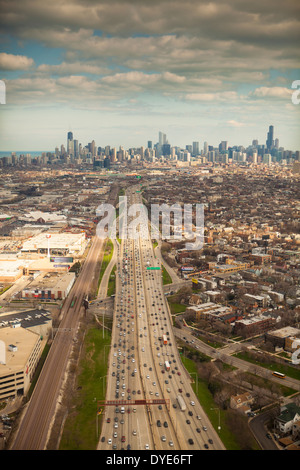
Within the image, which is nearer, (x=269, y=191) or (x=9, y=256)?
(x=9, y=256)

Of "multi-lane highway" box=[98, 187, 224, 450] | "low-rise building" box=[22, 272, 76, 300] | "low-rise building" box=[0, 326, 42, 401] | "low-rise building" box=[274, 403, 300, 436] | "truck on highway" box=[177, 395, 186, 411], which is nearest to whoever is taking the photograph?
"multi-lane highway" box=[98, 187, 224, 450]

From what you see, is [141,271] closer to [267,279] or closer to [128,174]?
[267,279]

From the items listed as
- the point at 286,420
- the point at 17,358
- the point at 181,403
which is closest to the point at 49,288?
the point at 17,358

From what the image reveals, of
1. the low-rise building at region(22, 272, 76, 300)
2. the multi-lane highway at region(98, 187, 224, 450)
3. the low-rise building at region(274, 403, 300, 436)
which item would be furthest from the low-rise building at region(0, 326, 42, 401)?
the low-rise building at region(274, 403, 300, 436)

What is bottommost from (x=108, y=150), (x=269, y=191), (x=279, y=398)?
(x=279, y=398)

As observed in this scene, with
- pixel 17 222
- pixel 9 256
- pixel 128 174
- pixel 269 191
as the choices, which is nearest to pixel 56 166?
pixel 128 174

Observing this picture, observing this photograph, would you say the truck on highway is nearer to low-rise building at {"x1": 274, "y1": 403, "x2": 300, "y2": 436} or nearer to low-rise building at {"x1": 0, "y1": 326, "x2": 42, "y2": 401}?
low-rise building at {"x1": 274, "y1": 403, "x2": 300, "y2": 436}

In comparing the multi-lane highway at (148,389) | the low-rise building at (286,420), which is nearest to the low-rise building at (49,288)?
the multi-lane highway at (148,389)

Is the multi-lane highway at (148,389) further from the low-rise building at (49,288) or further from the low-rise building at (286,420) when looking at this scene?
the low-rise building at (49,288)
